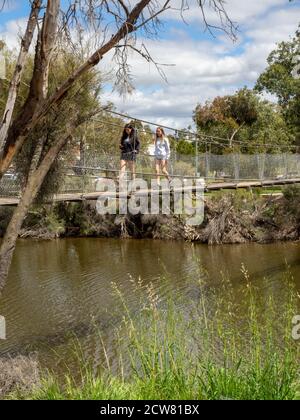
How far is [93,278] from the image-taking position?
38.7ft

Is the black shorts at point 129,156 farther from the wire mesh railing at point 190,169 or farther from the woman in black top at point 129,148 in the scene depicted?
the wire mesh railing at point 190,169

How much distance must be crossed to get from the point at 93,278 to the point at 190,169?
3.27 meters

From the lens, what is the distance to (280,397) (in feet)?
11.0

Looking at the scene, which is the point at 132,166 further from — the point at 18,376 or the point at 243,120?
the point at 243,120

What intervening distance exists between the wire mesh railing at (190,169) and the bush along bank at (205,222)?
1.99 metres

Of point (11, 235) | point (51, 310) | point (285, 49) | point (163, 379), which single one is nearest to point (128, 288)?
point (51, 310)

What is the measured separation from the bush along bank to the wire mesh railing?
78.2 inches

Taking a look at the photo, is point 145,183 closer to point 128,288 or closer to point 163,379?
point 128,288

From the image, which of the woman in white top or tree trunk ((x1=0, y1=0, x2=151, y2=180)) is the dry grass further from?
the woman in white top

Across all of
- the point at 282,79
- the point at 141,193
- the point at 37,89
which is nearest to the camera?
the point at 37,89

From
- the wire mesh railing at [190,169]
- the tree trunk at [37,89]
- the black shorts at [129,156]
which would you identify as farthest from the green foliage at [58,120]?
the tree trunk at [37,89]

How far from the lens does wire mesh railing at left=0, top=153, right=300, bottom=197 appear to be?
11.0 metres

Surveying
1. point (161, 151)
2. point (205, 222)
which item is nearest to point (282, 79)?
point (205, 222)
